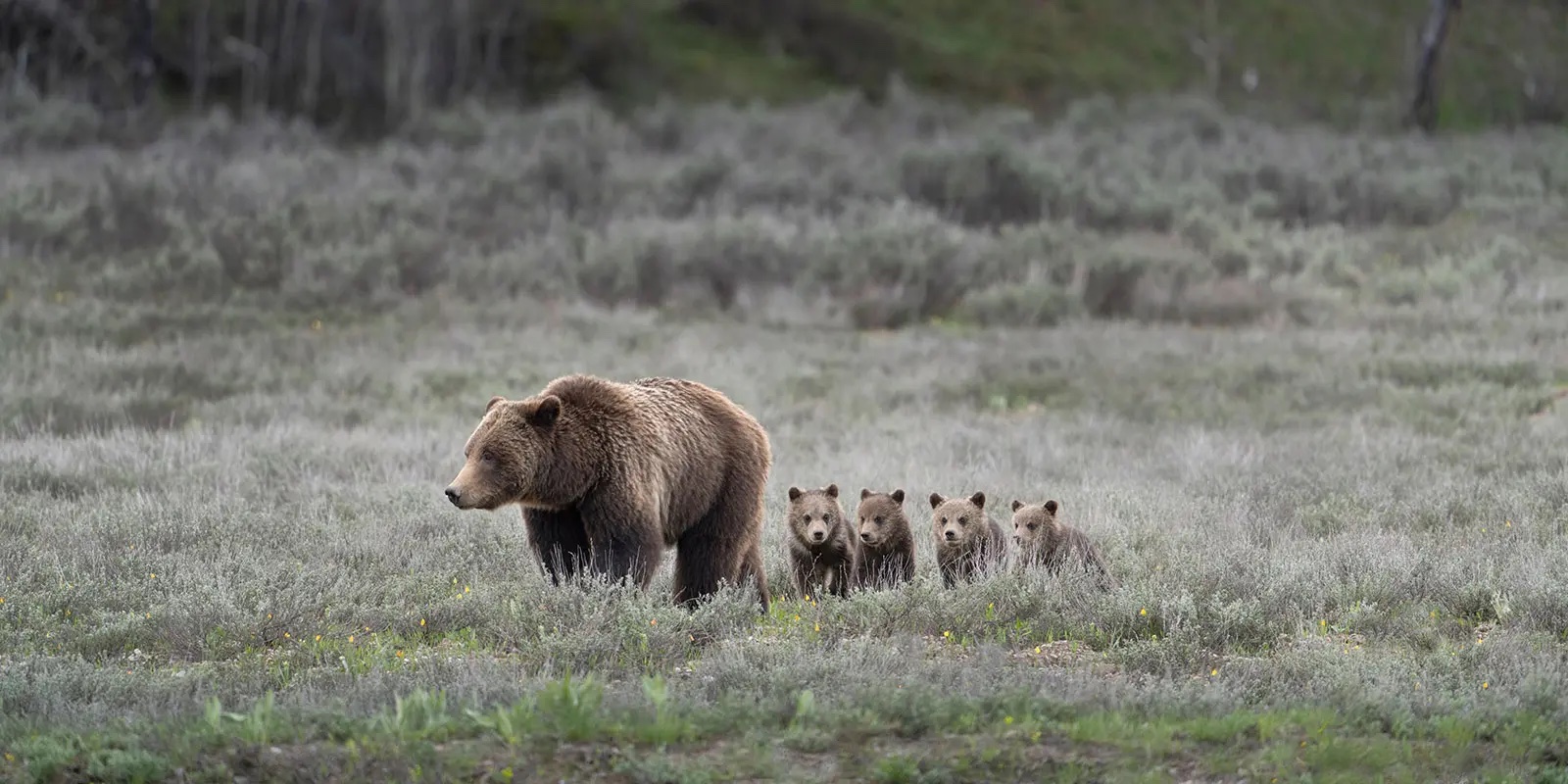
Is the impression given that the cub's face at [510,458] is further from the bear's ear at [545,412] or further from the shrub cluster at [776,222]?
the shrub cluster at [776,222]

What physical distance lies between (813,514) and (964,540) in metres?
0.96

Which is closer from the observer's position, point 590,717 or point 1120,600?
point 590,717

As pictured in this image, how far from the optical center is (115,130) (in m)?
31.6

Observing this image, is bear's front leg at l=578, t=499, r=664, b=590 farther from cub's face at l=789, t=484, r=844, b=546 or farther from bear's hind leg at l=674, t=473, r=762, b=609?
cub's face at l=789, t=484, r=844, b=546

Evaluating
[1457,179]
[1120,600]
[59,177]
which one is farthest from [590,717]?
[1457,179]

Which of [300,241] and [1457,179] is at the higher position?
[1457,179]

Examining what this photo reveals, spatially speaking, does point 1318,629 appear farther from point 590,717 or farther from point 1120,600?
point 590,717

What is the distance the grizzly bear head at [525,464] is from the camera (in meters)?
7.34

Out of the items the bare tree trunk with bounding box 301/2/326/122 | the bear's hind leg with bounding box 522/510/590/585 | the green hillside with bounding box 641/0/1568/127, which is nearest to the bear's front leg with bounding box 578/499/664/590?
the bear's hind leg with bounding box 522/510/590/585

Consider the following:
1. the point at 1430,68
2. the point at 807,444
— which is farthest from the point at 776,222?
the point at 1430,68

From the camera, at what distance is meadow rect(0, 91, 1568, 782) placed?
6172 mm

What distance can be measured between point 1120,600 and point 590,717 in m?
2.98

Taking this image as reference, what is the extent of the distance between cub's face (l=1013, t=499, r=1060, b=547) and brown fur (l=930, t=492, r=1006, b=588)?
168 millimetres

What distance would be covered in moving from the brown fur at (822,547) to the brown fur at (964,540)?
1.65 ft
